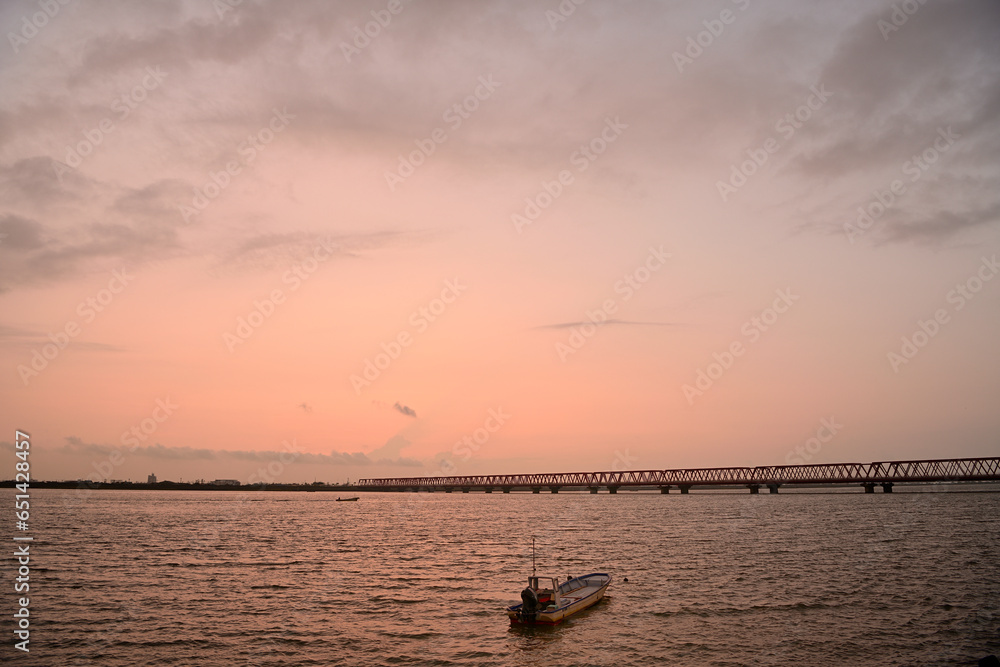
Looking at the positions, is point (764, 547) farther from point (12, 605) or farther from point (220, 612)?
point (12, 605)

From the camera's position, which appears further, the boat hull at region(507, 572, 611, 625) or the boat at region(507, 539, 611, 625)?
the boat hull at region(507, 572, 611, 625)

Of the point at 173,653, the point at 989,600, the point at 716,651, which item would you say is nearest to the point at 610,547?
the point at 989,600

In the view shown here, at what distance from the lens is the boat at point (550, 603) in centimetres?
3331

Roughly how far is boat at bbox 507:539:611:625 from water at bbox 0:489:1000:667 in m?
A: 0.62

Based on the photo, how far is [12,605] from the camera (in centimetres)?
3656

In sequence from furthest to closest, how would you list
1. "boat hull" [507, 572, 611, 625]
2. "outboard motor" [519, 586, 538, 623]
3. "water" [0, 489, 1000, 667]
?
"boat hull" [507, 572, 611, 625], "outboard motor" [519, 586, 538, 623], "water" [0, 489, 1000, 667]

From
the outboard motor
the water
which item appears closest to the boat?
the outboard motor

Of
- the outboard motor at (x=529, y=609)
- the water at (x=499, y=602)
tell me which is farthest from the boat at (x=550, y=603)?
the water at (x=499, y=602)

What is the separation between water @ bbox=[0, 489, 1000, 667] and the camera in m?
28.8

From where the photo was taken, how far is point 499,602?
3947cm

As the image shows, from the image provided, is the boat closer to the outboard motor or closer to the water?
the outboard motor

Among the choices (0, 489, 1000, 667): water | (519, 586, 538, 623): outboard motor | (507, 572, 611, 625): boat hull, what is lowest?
(0, 489, 1000, 667): water

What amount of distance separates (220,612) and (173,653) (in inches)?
318

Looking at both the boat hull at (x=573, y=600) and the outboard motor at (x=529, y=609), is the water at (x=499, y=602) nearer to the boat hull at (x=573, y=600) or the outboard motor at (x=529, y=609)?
the boat hull at (x=573, y=600)
